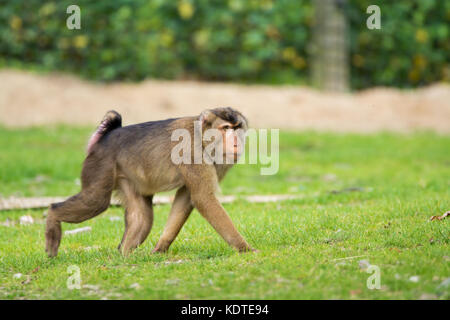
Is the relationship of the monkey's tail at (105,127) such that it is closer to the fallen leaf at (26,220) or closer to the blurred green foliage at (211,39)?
the fallen leaf at (26,220)

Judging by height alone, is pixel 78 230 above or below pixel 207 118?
below

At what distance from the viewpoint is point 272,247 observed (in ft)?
25.5

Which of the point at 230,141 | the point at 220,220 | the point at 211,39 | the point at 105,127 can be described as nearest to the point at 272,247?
the point at 220,220

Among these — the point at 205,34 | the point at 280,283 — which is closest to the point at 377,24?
the point at 205,34

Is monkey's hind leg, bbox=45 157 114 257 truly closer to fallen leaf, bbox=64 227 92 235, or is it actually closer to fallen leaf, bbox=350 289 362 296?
fallen leaf, bbox=64 227 92 235

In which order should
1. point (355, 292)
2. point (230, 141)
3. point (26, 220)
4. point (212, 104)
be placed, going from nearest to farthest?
point (355, 292) → point (230, 141) → point (26, 220) → point (212, 104)

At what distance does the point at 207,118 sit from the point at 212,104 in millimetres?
12069

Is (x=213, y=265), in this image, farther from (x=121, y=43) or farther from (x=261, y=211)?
→ (x=121, y=43)

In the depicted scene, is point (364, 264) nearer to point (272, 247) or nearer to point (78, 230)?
point (272, 247)

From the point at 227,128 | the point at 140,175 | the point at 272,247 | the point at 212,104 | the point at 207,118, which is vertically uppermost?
the point at 212,104

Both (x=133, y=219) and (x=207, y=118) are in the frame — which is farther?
(x=133, y=219)

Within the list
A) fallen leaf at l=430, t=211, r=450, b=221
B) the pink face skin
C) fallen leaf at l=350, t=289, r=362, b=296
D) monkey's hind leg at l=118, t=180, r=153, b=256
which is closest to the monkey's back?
monkey's hind leg at l=118, t=180, r=153, b=256

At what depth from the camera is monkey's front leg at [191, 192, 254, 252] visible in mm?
7539

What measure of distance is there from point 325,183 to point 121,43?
9.44 metres
